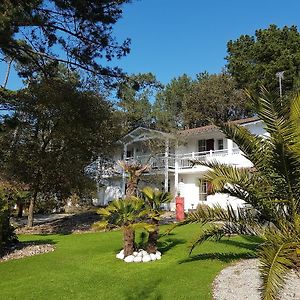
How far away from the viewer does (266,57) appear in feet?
122

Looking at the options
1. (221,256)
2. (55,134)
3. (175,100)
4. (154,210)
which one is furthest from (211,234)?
(175,100)

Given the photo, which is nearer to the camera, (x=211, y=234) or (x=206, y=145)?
(x=211, y=234)

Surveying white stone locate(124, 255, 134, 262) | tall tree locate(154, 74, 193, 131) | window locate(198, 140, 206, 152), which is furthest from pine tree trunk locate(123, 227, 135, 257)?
tall tree locate(154, 74, 193, 131)

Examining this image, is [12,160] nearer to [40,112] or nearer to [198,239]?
[40,112]

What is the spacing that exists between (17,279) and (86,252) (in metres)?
3.60

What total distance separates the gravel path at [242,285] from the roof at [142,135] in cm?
2153

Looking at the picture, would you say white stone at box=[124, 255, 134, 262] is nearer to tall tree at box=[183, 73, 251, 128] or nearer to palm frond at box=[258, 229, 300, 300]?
palm frond at box=[258, 229, 300, 300]

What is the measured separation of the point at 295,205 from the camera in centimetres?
764

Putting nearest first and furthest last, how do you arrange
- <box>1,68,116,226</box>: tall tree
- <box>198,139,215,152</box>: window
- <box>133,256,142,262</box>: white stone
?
1. <box>133,256,142,262</box>: white stone
2. <box>1,68,116,226</box>: tall tree
3. <box>198,139,215,152</box>: window

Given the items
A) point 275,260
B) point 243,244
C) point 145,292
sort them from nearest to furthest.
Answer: point 275,260, point 145,292, point 243,244

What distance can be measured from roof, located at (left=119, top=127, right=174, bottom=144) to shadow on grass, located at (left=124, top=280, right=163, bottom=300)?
22490mm

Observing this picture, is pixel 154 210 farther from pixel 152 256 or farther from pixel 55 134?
pixel 55 134

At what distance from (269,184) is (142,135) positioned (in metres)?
24.4

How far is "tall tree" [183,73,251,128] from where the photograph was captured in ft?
142
